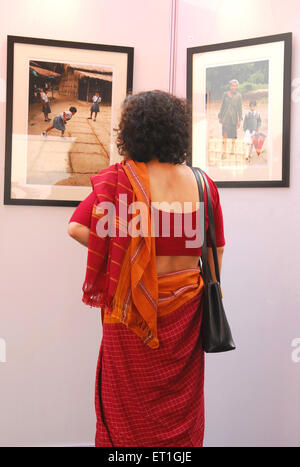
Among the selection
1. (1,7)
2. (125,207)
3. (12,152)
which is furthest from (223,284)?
(1,7)

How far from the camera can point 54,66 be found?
8.32ft

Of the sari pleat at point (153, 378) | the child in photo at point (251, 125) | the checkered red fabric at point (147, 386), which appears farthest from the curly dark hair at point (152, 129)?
the child in photo at point (251, 125)

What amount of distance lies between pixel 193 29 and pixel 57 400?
2.08 meters

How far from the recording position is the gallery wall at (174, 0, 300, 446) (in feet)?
7.98

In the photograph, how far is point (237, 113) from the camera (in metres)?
2.54

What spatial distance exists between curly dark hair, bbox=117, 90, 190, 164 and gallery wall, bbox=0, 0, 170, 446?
82 cm

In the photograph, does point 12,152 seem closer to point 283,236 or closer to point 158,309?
point 158,309

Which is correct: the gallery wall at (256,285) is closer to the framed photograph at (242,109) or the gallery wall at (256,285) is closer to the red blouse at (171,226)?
the framed photograph at (242,109)

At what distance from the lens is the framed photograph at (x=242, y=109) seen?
2424 mm

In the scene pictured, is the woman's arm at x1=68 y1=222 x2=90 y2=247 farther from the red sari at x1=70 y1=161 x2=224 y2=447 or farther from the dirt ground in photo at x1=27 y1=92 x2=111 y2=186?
the dirt ground in photo at x1=27 y1=92 x2=111 y2=186

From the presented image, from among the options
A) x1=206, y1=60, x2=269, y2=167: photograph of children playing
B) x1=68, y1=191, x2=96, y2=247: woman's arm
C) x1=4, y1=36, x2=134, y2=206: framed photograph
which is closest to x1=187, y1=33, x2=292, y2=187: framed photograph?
x1=206, y1=60, x2=269, y2=167: photograph of children playing

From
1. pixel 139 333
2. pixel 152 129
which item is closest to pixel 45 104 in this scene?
pixel 152 129
